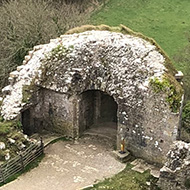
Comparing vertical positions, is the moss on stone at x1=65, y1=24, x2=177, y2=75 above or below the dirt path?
above

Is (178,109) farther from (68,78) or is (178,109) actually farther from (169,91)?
(68,78)

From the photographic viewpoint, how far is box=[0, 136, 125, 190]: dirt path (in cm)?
1786

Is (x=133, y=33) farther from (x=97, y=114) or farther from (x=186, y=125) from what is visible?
(x=186, y=125)

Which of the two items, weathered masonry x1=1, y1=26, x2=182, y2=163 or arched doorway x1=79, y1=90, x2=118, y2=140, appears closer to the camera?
weathered masonry x1=1, y1=26, x2=182, y2=163

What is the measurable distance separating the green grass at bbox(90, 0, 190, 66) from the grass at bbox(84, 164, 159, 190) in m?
17.3

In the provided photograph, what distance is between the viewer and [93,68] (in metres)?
20.4

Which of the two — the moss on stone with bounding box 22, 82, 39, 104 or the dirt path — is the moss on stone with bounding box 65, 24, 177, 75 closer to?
the moss on stone with bounding box 22, 82, 39, 104

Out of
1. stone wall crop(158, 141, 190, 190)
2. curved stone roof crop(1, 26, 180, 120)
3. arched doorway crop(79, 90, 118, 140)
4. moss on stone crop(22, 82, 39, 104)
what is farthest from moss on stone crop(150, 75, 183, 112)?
moss on stone crop(22, 82, 39, 104)

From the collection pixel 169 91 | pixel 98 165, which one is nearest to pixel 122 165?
pixel 98 165

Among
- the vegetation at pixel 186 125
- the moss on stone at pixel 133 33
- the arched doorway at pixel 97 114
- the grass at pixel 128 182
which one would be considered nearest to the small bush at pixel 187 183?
the grass at pixel 128 182

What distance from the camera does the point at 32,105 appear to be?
69.0ft

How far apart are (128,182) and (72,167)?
283 cm

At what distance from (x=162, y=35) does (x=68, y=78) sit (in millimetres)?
17934

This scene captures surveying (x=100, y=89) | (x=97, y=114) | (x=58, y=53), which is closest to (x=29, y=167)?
(x=100, y=89)
